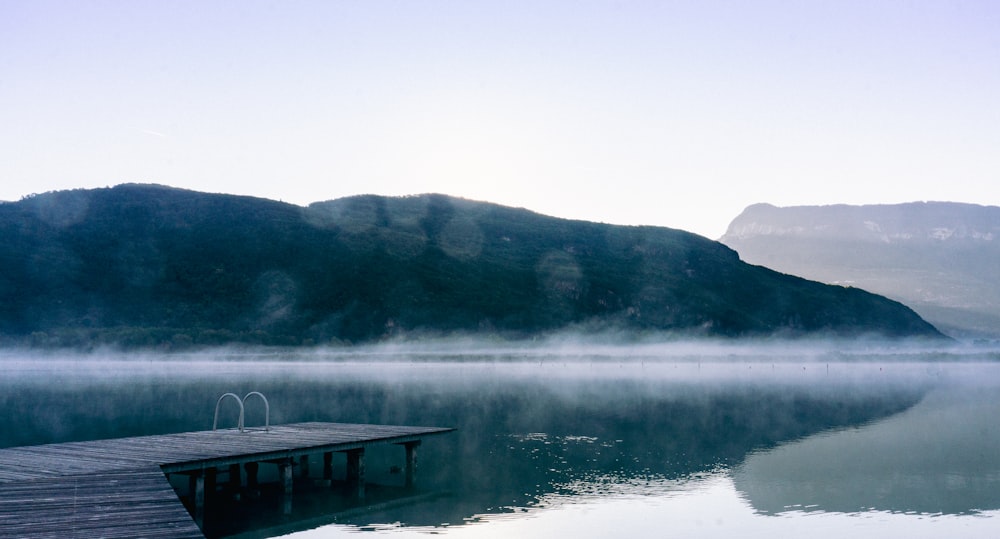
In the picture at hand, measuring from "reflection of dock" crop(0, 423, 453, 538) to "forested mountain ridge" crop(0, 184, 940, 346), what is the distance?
95750mm

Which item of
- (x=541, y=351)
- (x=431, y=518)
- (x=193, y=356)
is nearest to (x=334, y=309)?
(x=193, y=356)

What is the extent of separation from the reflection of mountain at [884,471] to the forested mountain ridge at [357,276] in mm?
96903

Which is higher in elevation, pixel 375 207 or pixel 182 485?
pixel 375 207

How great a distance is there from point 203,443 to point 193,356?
96686 millimetres

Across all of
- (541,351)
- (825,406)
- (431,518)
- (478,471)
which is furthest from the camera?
(541,351)

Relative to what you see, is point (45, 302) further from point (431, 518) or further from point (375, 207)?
point (431, 518)

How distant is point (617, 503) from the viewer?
2220 centimetres

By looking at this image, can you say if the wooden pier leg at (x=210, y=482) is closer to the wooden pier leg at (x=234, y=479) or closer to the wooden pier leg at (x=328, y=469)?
the wooden pier leg at (x=234, y=479)

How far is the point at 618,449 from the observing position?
32.4 m

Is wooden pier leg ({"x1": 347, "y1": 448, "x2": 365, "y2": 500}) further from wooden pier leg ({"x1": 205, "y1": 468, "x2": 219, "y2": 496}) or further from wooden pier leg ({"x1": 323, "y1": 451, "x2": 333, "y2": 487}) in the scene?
wooden pier leg ({"x1": 205, "y1": 468, "x2": 219, "y2": 496})

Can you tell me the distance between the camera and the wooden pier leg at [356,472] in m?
24.0

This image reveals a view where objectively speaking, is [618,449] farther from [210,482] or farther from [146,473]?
[146,473]

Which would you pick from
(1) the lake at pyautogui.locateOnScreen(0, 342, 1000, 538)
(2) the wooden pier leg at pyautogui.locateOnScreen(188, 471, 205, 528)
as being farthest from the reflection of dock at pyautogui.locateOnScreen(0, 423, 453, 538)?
(1) the lake at pyautogui.locateOnScreen(0, 342, 1000, 538)

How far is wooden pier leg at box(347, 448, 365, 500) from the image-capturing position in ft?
78.7
